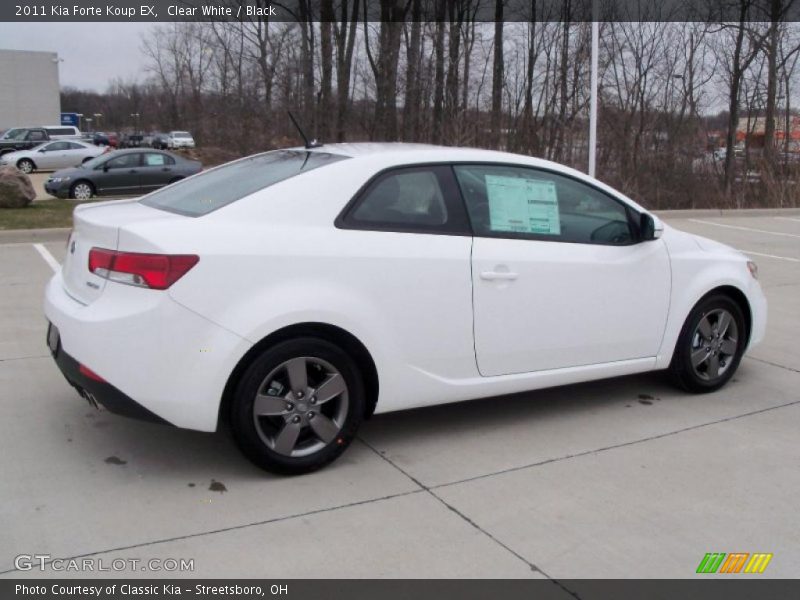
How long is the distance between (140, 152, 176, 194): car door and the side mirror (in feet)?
56.9

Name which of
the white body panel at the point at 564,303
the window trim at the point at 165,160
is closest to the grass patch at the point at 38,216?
the window trim at the point at 165,160

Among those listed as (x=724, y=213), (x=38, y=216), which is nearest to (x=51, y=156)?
(x=38, y=216)

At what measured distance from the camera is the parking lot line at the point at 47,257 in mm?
9883

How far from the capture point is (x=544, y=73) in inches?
1045

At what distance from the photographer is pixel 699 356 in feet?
17.9

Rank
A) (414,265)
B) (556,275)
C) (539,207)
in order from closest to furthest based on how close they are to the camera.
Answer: (414,265) → (556,275) → (539,207)

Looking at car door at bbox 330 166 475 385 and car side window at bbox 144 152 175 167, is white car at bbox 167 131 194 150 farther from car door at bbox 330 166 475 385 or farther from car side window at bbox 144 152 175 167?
car door at bbox 330 166 475 385

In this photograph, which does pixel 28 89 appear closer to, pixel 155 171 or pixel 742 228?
pixel 155 171

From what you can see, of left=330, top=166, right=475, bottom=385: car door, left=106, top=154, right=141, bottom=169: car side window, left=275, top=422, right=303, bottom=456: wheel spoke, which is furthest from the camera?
left=106, top=154, right=141, bottom=169: car side window

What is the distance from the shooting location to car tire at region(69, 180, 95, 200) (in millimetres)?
19844

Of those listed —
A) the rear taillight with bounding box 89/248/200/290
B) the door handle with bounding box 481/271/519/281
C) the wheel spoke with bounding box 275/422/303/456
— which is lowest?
the wheel spoke with bounding box 275/422/303/456

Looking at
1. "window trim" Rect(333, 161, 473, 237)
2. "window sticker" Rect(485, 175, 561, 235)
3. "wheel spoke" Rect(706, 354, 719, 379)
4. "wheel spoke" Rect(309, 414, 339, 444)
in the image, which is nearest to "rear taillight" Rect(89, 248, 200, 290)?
"window trim" Rect(333, 161, 473, 237)

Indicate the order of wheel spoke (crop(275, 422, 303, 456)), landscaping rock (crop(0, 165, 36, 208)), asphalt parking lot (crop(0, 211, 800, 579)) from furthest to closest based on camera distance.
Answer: landscaping rock (crop(0, 165, 36, 208)) → wheel spoke (crop(275, 422, 303, 456)) → asphalt parking lot (crop(0, 211, 800, 579))

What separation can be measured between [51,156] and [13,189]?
18.5 meters
